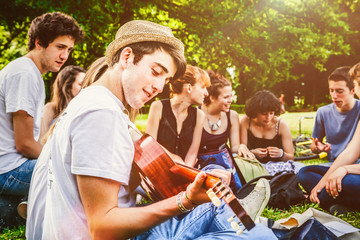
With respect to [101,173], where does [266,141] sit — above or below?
below

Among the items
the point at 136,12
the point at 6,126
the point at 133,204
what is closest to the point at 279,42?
the point at 136,12

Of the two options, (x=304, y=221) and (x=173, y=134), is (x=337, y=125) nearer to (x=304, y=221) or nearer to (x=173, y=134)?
(x=173, y=134)

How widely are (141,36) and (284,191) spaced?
10.1 feet

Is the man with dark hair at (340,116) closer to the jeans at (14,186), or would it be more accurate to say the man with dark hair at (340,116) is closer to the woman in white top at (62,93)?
the woman in white top at (62,93)

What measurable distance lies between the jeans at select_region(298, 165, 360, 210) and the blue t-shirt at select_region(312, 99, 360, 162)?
0.92m

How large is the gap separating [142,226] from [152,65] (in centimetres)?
93

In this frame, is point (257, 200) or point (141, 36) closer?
point (141, 36)

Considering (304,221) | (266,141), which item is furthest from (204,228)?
(266,141)

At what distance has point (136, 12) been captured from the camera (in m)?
8.88

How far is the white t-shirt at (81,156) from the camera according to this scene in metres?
1.39

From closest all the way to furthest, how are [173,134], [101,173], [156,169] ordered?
[101,173] → [156,169] → [173,134]

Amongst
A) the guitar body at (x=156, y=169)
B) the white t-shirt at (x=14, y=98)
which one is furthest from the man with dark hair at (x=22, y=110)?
the guitar body at (x=156, y=169)

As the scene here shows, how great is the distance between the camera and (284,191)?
13.6ft

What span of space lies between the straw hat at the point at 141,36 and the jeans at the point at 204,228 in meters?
1.17
